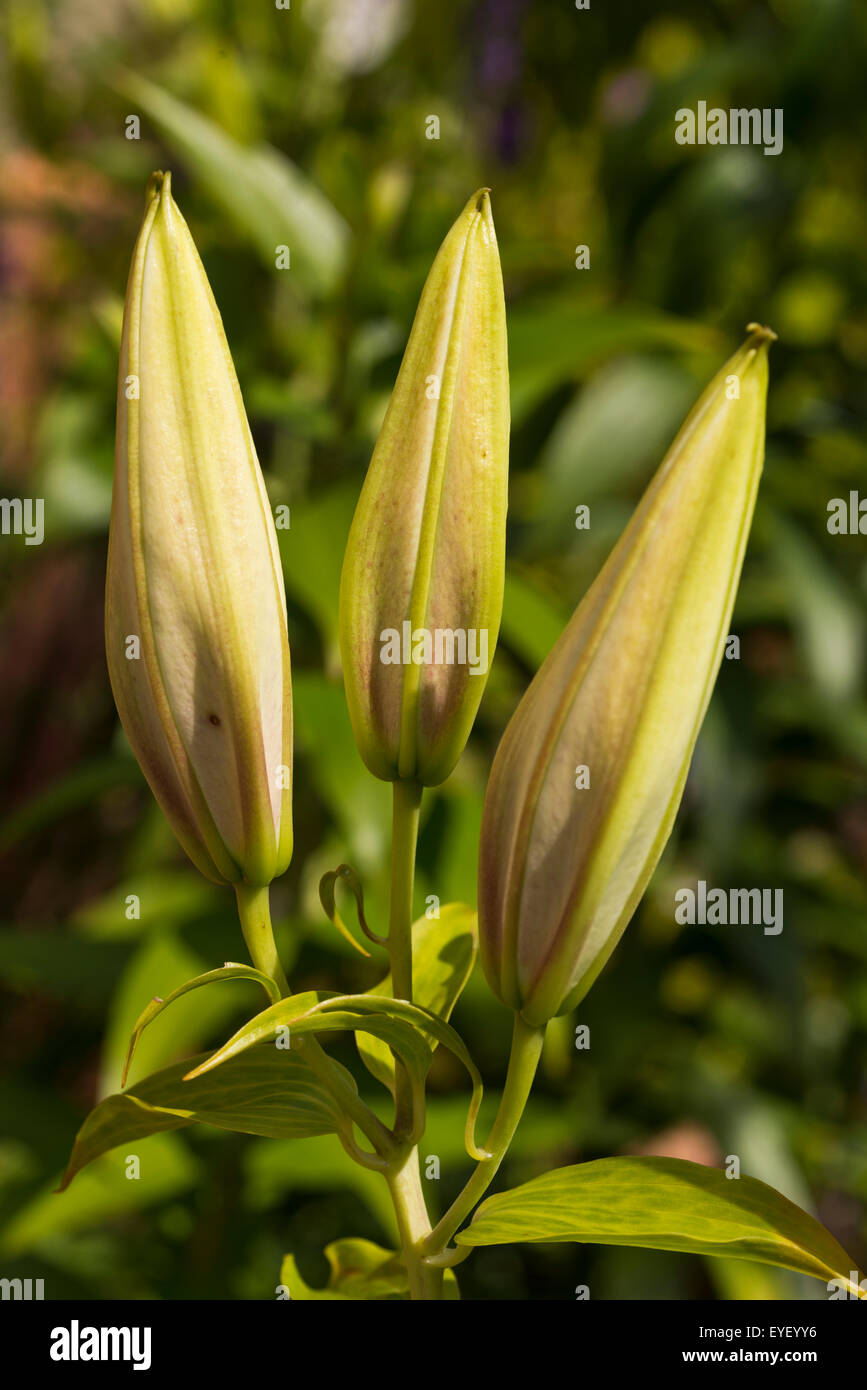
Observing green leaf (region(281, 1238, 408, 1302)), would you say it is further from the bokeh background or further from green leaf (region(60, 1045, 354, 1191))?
the bokeh background

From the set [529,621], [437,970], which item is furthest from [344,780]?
[437,970]

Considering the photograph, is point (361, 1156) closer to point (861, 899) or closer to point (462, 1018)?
point (462, 1018)

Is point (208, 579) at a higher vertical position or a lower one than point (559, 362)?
lower

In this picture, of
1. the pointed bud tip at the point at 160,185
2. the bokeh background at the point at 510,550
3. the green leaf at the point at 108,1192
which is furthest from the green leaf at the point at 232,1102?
the green leaf at the point at 108,1192

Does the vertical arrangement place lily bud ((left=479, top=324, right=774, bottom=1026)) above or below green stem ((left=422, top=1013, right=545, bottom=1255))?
above

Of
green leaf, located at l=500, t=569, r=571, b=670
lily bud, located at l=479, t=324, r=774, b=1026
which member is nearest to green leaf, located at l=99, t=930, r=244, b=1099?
green leaf, located at l=500, t=569, r=571, b=670
